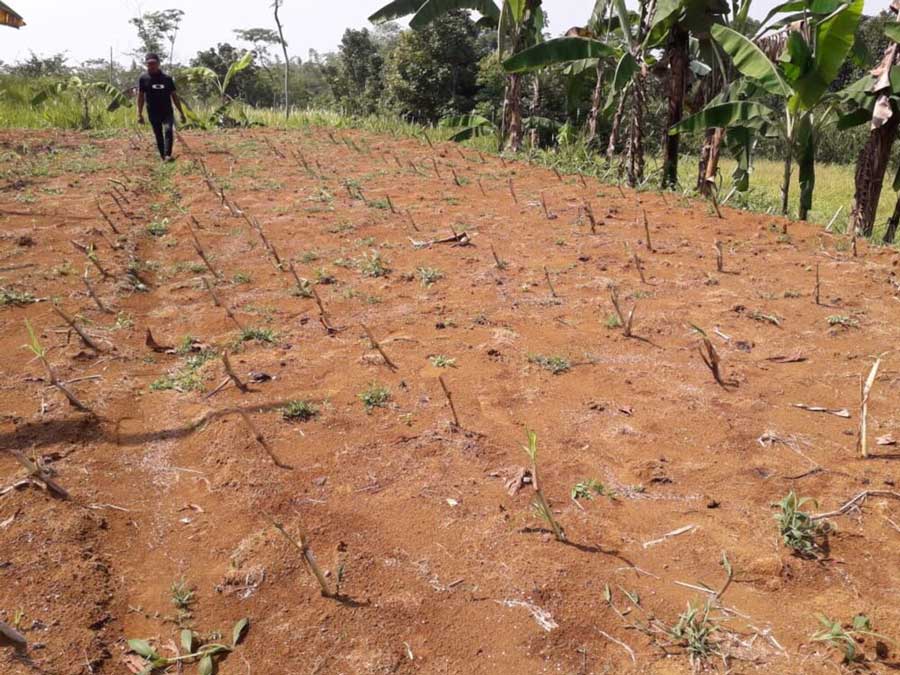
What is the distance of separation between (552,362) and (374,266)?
196 cm

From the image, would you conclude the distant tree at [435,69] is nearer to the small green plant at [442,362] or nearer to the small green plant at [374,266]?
the small green plant at [374,266]

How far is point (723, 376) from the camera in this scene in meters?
3.09

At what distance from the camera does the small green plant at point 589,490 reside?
231 cm

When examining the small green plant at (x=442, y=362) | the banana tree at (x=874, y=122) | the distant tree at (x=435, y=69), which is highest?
the distant tree at (x=435, y=69)

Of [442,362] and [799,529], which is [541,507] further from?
[442,362]

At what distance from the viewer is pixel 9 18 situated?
336 inches

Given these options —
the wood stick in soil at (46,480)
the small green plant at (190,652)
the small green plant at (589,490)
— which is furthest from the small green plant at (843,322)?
the wood stick in soil at (46,480)

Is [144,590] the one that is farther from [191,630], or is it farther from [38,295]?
Answer: [38,295]

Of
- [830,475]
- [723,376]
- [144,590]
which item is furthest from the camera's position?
[723,376]

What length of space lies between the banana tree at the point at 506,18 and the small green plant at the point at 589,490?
8093mm

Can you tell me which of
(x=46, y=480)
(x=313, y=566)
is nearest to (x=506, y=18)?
(x=46, y=480)

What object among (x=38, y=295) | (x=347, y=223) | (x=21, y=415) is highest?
(x=347, y=223)

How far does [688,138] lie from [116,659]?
75.0 ft

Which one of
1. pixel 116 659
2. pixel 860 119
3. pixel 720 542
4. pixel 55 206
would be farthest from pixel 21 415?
pixel 860 119
